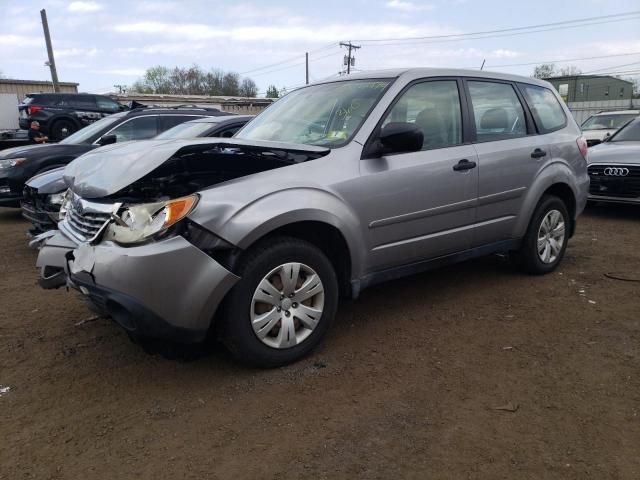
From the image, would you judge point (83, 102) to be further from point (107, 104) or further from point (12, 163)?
point (12, 163)

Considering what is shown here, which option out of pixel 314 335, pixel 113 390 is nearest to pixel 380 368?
pixel 314 335

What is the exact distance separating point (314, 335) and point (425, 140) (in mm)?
1672

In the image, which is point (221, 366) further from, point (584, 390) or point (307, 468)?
point (584, 390)

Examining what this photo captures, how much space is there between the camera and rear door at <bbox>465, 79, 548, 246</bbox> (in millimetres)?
4133

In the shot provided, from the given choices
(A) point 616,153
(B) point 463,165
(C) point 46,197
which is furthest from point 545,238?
(C) point 46,197

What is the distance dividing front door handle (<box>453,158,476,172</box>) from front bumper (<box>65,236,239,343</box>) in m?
1.98

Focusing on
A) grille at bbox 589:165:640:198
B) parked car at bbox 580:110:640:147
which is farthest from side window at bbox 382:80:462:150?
parked car at bbox 580:110:640:147

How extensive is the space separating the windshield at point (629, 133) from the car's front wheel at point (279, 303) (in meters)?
7.33

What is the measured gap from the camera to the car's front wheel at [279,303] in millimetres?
2861

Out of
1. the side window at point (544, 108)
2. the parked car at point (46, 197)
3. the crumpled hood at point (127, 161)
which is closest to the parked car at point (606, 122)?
the side window at point (544, 108)

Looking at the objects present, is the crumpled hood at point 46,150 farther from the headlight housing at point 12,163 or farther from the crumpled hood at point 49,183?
the crumpled hood at point 49,183

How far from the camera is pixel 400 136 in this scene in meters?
3.30

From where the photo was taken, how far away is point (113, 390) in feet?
9.65

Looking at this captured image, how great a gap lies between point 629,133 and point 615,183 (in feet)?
5.12
